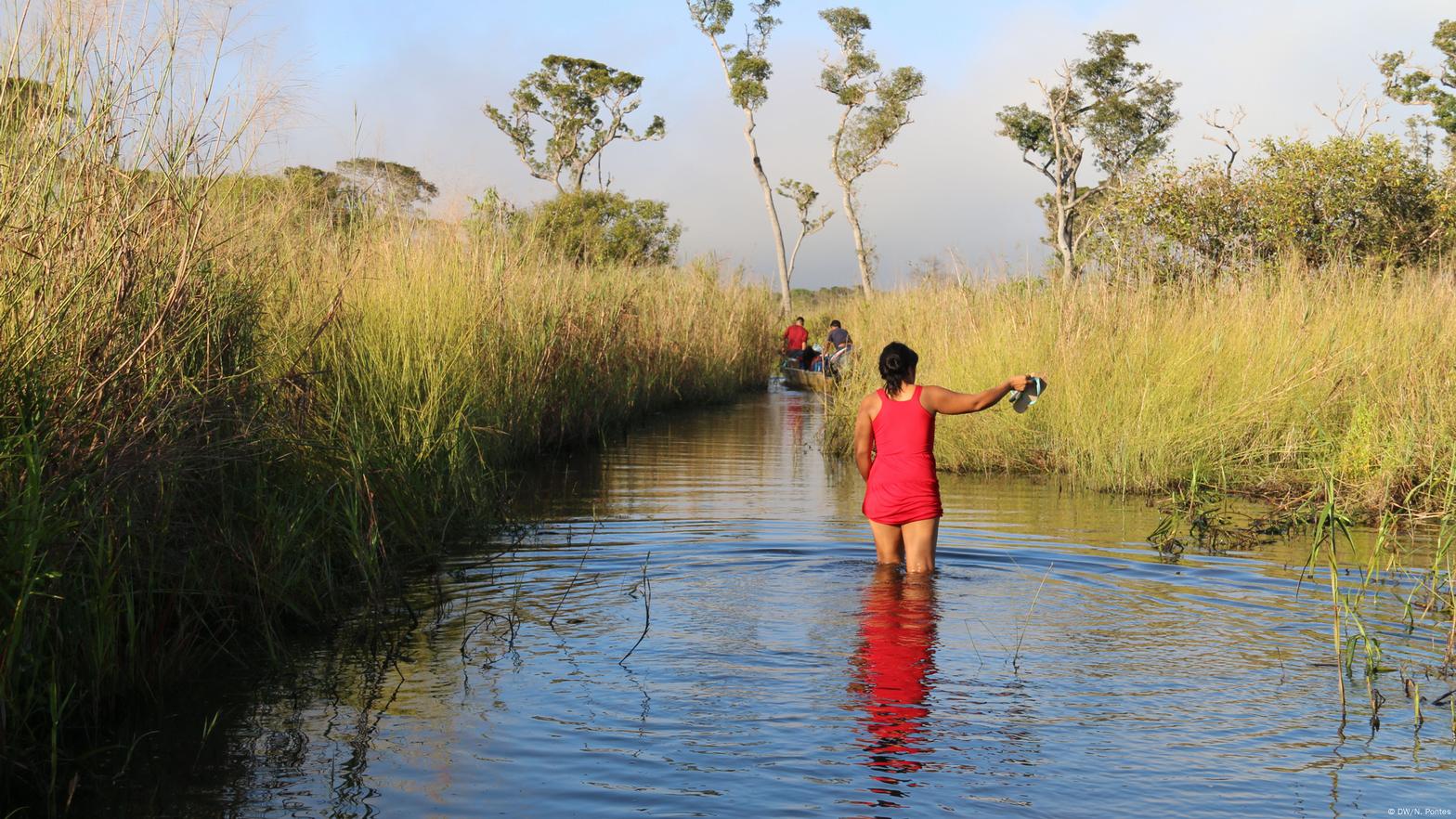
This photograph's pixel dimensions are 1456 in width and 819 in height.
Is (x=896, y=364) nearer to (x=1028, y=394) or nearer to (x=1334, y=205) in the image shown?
(x=1028, y=394)

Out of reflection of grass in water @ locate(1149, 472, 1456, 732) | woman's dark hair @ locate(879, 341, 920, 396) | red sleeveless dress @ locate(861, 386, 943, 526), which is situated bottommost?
reflection of grass in water @ locate(1149, 472, 1456, 732)

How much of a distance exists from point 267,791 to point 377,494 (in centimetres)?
326

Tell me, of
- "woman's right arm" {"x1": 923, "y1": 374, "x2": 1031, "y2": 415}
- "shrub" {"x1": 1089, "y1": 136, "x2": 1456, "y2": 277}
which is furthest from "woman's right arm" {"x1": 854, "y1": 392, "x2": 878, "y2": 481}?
"shrub" {"x1": 1089, "y1": 136, "x2": 1456, "y2": 277}

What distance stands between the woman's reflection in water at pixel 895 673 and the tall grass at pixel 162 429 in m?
2.30

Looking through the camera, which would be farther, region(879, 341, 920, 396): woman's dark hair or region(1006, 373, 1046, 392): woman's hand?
region(879, 341, 920, 396): woman's dark hair

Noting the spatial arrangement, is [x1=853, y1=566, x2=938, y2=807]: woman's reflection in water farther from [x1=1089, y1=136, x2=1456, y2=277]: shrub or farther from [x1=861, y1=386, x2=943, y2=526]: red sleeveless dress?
[x1=1089, y1=136, x2=1456, y2=277]: shrub

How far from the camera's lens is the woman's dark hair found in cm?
697

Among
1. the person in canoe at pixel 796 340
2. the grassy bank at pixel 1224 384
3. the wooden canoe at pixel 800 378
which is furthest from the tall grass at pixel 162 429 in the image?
the person in canoe at pixel 796 340

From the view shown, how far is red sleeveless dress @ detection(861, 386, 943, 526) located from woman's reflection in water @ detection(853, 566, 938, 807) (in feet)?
1.21

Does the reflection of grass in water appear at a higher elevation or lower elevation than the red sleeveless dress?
lower

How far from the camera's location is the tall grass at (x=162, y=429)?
13.1 feet

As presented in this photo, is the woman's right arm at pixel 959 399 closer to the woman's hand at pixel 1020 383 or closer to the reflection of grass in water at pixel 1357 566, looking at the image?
the woman's hand at pixel 1020 383

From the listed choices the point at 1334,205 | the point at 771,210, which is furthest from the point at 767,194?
the point at 1334,205

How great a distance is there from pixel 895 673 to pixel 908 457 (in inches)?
81.8
